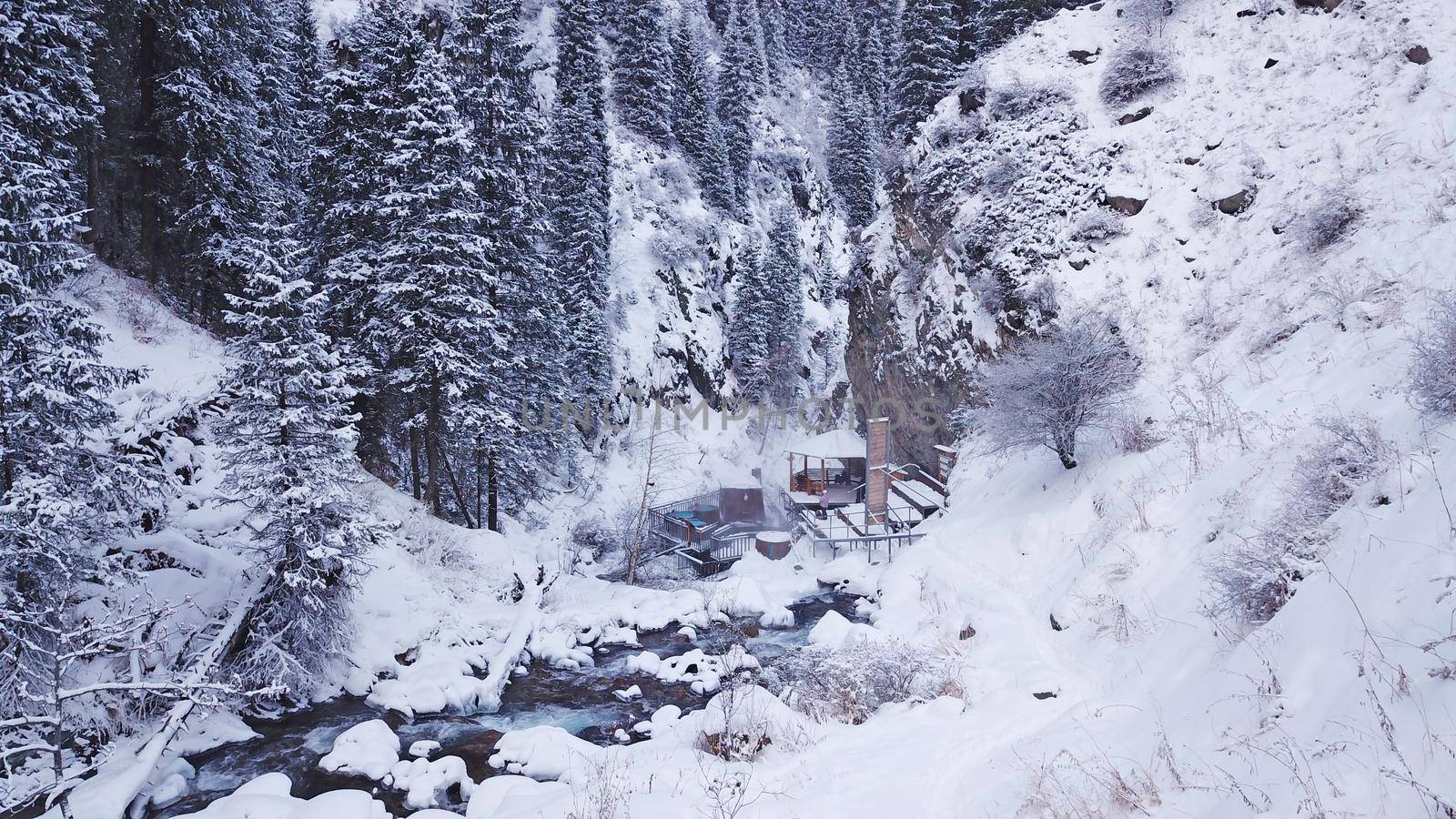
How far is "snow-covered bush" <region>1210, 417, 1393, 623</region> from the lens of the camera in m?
5.59

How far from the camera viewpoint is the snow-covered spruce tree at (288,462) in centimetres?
1045

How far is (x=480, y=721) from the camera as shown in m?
11.1

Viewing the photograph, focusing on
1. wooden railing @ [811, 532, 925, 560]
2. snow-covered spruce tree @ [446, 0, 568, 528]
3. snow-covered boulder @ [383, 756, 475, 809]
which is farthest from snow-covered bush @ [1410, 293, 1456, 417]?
snow-covered spruce tree @ [446, 0, 568, 528]

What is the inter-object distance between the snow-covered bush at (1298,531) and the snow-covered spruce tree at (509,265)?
15.3 m

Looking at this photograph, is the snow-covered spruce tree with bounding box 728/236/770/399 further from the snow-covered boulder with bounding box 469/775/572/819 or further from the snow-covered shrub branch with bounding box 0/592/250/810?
the snow-covered boulder with bounding box 469/775/572/819

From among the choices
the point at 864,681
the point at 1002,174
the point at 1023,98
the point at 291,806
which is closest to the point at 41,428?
the point at 291,806

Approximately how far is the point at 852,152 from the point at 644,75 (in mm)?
20032

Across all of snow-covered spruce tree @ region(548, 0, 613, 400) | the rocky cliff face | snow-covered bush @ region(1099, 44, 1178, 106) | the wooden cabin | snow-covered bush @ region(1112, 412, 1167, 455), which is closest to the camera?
snow-covered bush @ region(1112, 412, 1167, 455)

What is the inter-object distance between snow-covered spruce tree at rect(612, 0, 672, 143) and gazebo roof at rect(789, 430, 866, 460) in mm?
30513

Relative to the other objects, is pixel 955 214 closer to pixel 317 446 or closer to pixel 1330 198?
pixel 1330 198

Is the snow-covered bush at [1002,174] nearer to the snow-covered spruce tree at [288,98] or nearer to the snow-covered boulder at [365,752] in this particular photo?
the snow-covered spruce tree at [288,98]

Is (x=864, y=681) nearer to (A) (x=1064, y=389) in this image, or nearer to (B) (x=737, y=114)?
(A) (x=1064, y=389)

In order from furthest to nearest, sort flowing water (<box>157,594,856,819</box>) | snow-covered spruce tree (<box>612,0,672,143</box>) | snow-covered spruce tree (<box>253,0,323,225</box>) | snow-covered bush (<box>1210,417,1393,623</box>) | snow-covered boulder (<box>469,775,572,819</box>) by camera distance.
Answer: snow-covered spruce tree (<box>612,0,672,143</box>) → snow-covered spruce tree (<box>253,0,323,225</box>) → flowing water (<box>157,594,856,819</box>) → snow-covered boulder (<box>469,775,572,819</box>) → snow-covered bush (<box>1210,417,1393,623</box>)

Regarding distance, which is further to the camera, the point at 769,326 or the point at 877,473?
the point at 769,326
